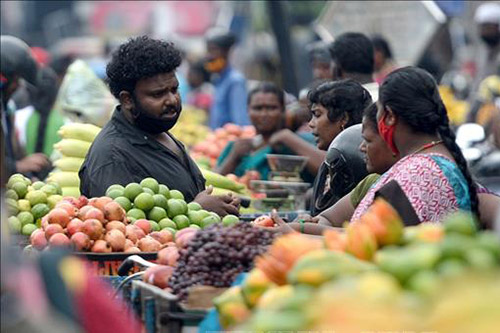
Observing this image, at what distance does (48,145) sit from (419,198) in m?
6.77

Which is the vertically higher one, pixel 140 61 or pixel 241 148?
pixel 140 61

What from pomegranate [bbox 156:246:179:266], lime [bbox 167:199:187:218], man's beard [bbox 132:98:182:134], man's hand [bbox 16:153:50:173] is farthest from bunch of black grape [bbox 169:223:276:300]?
man's hand [bbox 16:153:50:173]

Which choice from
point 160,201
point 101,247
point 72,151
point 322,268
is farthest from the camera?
point 72,151

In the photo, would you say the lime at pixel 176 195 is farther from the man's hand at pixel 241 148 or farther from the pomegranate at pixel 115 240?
the man's hand at pixel 241 148

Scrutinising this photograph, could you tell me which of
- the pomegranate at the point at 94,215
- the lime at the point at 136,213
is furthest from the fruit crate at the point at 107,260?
the lime at the point at 136,213

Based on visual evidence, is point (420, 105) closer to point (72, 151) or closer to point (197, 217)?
point (197, 217)

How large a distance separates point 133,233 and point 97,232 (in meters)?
0.20

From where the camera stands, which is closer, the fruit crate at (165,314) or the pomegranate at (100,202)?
the fruit crate at (165,314)

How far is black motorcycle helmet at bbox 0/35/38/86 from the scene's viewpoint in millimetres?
10562

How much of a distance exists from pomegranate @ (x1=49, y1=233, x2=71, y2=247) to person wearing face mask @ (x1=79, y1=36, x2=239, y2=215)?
120cm

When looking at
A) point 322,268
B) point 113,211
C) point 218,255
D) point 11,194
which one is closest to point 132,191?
point 113,211

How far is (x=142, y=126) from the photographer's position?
7.59 m

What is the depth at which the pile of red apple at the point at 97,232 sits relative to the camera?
6.09 metres

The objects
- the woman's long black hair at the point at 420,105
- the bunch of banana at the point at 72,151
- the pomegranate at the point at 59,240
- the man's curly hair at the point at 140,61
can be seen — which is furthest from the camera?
the bunch of banana at the point at 72,151
